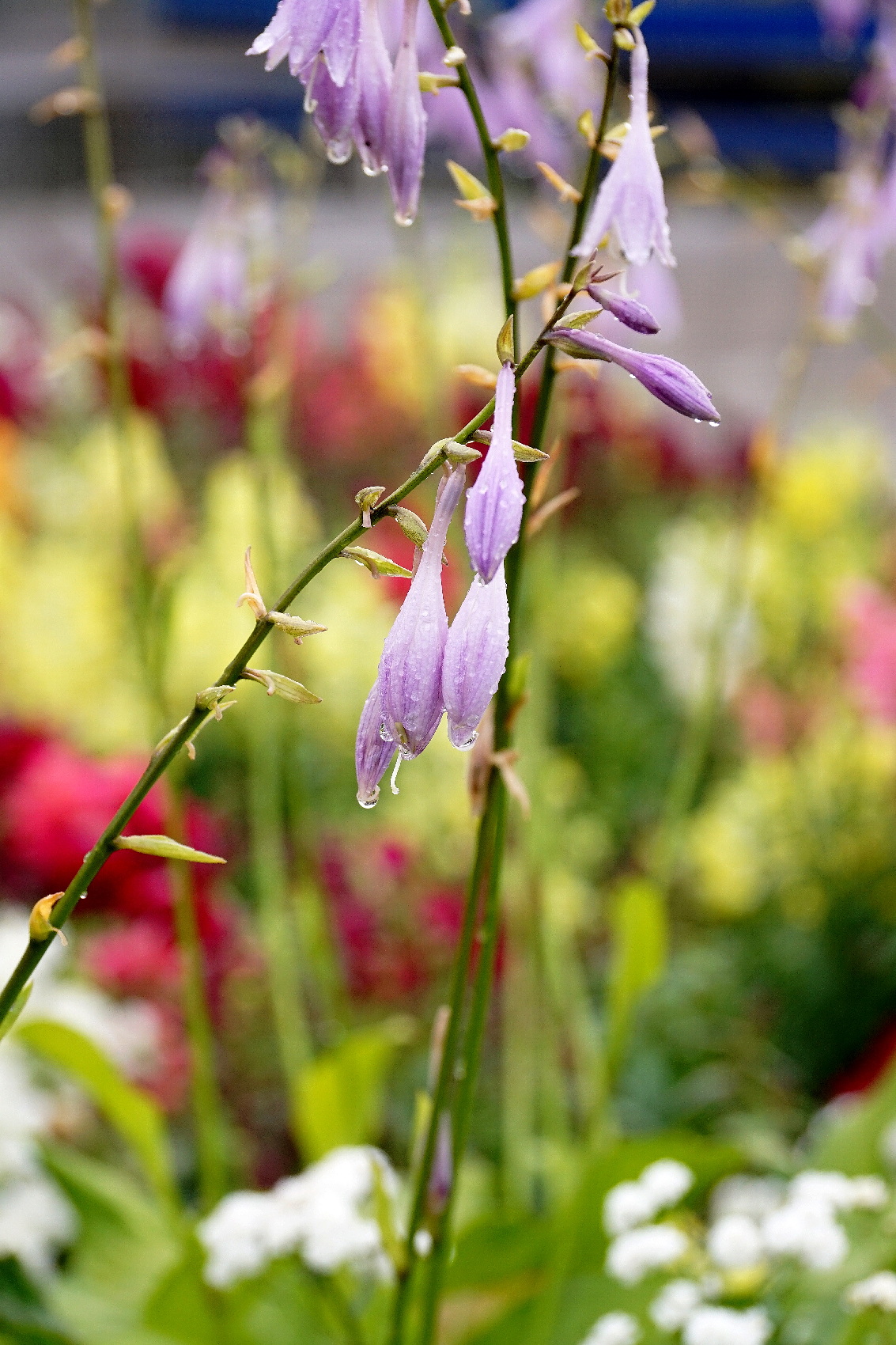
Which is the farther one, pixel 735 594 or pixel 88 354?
pixel 735 594

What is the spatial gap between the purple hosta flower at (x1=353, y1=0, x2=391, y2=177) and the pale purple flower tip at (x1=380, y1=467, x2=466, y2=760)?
185mm

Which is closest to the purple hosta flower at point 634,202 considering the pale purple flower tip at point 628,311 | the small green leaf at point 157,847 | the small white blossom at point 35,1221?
the pale purple flower tip at point 628,311

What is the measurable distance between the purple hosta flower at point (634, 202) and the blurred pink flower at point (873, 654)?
4.13 ft

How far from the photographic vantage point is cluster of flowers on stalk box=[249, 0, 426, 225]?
1.57ft

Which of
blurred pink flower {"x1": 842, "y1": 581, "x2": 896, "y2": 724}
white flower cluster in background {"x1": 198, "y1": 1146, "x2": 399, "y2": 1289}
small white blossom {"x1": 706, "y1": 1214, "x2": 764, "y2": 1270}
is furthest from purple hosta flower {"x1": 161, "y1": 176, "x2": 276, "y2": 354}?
blurred pink flower {"x1": 842, "y1": 581, "x2": 896, "y2": 724}

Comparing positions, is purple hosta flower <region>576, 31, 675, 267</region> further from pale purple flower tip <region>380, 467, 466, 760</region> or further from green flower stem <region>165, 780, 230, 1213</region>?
green flower stem <region>165, 780, 230, 1213</region>

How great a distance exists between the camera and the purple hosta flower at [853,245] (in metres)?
→ 1.06

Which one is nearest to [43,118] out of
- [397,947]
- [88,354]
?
[88,354]

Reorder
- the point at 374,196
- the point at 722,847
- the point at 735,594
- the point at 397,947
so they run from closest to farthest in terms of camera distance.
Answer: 1. the point at 735,594
2. the point at 397,947
3. the point at 722,847
4. the point at 374,196

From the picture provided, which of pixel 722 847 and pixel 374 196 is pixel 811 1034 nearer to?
pixel 722 847

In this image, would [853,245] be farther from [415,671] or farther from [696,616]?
[696,616]

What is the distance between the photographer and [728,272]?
516 centimetres

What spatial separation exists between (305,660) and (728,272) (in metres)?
3.70

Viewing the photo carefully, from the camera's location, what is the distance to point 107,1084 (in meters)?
1.00
